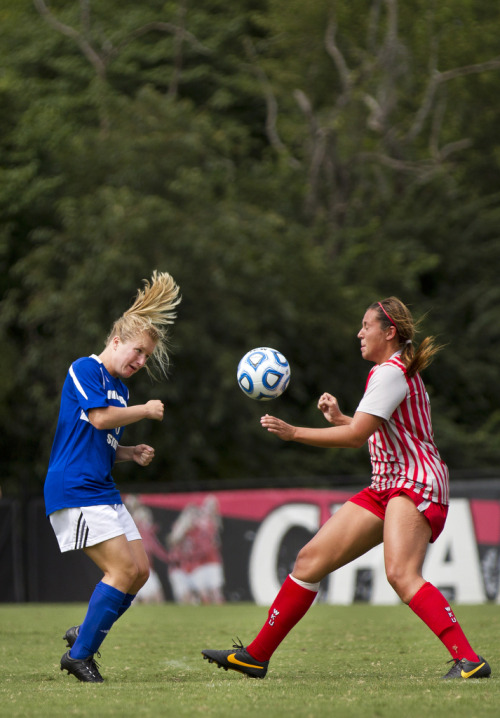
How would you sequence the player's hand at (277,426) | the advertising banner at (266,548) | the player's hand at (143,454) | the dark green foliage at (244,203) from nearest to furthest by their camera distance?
the player's hand at (277,426) → the player's hand at (143,454) → the advertising banner at (266,548) → the dark green foliage at (244,203)

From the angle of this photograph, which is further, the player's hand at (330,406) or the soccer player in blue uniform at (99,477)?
the player's hand at (330,406)

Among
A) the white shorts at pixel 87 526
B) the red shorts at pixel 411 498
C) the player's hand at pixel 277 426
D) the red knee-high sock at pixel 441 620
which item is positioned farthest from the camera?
the white shorts at pixel 87 526

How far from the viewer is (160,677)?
5.66 meters

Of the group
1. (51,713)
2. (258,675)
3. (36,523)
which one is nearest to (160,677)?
(258,675)

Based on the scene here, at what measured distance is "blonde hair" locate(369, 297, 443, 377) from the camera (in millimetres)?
5480

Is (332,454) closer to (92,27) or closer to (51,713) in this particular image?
(92,27)

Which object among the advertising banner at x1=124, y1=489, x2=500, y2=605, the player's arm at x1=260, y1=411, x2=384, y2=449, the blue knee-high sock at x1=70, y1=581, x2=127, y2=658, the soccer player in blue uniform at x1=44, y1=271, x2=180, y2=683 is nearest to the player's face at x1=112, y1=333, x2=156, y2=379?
the soccer player in blue uniform at x1=44, y1=271, x2=180, y2=683

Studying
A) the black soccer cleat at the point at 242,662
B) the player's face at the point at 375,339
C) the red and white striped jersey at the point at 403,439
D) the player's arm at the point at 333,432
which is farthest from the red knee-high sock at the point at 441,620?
the player's face at the point at 375,339

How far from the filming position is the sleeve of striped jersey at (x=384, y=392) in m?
5.27

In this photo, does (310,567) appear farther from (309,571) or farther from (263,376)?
(263,376)

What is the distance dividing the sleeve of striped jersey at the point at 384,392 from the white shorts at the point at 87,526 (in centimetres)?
144

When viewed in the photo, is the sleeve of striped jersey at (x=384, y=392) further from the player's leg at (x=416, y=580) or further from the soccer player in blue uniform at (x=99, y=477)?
Result: the soccer player in blue uniform at (x=99, y=477)

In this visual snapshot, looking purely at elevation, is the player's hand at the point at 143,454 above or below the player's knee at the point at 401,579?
above

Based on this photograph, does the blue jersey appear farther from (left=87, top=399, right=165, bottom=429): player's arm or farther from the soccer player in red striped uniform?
the soccer player in red striped uniform
